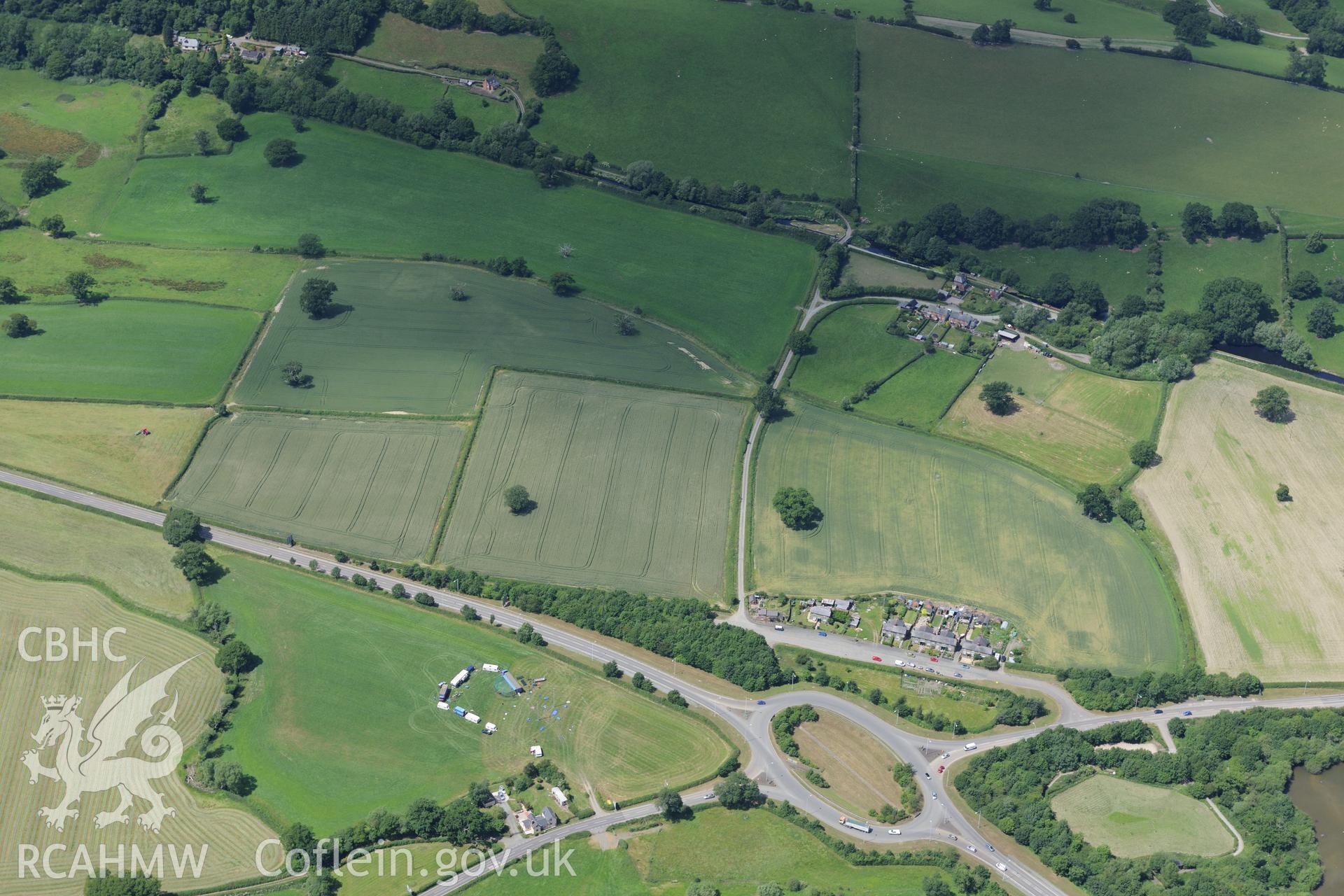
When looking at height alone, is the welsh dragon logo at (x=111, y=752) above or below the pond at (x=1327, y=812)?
below

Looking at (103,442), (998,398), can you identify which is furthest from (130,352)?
(998,398)

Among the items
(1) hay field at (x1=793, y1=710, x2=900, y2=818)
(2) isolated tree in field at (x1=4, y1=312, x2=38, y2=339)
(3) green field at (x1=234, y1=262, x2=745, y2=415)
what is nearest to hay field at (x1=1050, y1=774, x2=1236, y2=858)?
(1) hay field at (x1=793, y1=710, x2=900, y2=818)

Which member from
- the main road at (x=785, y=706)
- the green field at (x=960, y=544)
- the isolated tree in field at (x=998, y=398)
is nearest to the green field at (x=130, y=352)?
the main road at (x=785, y=706)

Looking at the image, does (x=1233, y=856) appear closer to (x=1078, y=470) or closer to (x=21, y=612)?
(x=1078, y=470)

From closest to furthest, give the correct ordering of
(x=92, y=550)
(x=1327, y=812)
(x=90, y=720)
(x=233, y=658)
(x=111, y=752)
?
(x=111, y=752), (x=1327, y=812), (x=90, y=720), (x=233, y=658), (x=92, y=550)

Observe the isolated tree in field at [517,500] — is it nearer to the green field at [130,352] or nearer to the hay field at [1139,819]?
the green field at [130,352]

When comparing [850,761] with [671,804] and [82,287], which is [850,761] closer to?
[671,804]

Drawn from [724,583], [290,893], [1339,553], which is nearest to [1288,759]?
[1339,553]
